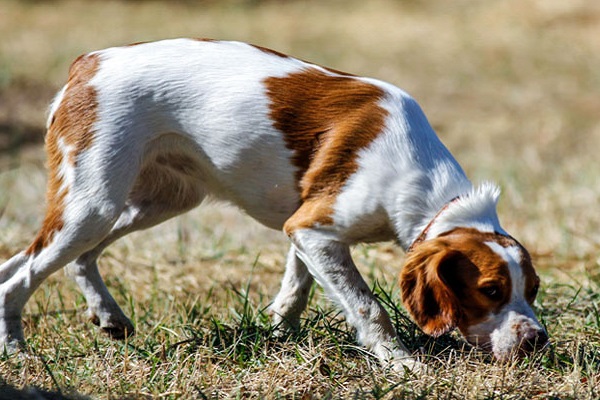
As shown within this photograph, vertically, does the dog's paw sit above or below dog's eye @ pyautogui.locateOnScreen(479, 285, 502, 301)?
below

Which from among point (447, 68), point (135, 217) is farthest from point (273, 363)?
point (447, 68)

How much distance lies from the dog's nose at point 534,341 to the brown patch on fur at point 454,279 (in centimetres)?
16

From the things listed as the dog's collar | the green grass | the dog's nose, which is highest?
the dog's collar

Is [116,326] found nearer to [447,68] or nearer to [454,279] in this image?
[454,279]

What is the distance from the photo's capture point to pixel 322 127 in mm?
3889

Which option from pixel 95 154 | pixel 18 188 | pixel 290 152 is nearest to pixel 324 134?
pixel 290 152

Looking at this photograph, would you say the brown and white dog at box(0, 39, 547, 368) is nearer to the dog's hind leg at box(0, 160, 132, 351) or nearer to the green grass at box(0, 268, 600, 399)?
the dog's hind leg at box(0, 160, 132, 351)

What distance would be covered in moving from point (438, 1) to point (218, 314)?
1493 cm

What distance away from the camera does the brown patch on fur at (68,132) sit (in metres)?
3.96

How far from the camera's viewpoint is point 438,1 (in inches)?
730

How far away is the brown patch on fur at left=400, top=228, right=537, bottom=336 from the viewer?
3.56m

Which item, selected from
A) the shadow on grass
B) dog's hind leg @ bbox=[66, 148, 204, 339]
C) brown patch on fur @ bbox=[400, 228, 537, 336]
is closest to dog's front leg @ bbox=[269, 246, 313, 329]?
dog's hind leg @ bbox=[66, 148, 204, 339]

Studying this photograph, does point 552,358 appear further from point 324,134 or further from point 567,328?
point 324,134

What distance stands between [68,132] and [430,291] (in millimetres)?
1632
